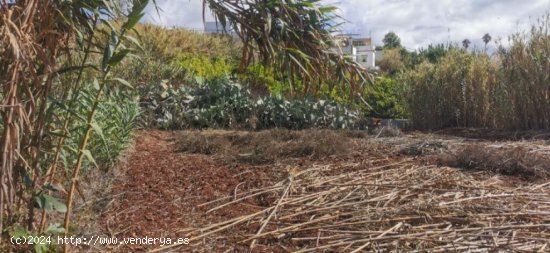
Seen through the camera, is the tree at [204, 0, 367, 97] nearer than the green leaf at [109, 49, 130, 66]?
No

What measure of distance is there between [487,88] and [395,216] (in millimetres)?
6082

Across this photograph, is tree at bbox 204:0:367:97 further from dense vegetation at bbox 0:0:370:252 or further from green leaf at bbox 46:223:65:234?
green leaf at bbox 46:223:65:234

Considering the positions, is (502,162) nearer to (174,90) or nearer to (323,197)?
(323,197)

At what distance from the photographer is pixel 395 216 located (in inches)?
134

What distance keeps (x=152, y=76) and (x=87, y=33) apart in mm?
6922

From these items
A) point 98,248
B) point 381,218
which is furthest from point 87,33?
point 381,218

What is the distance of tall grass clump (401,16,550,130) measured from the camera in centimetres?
804

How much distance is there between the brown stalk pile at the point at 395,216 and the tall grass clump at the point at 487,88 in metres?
4.14

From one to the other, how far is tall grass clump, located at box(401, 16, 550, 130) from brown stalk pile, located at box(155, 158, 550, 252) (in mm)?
4140

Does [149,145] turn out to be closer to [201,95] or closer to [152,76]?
[201,95]

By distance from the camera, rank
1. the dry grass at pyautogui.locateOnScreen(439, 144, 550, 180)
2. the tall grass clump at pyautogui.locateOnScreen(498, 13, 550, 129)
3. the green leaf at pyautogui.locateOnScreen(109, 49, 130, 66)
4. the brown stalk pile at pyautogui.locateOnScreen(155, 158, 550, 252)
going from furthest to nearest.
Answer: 1. the tall grass clump at pyautogui.locateOnScreen(498, 13, 550, 129)
2. the dry grass at pyautogui.locateOnScreen(439, 144, 550, 180)
3. the brown stalk pile at pyautogui.locateOnScreen(155, 158, 550, 252)
4. the green leaf at pyautogui.locateOnScreen(109, 49, 130, 66)

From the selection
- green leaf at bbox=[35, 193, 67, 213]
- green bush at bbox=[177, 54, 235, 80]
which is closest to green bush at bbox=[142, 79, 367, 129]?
green bush at bbox=[177, 54, 235, 80]

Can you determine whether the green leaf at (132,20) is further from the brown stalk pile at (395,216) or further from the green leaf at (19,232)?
the brown stalk pile at (395,216)

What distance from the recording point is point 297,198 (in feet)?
13.0
